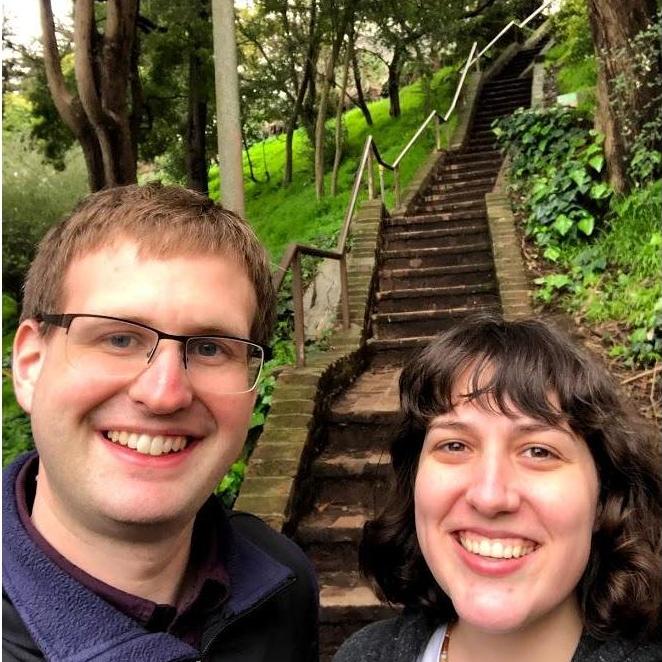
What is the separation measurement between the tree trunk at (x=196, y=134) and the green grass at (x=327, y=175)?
1.43m

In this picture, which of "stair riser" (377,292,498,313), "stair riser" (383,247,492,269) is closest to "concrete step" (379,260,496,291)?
"stair riser" (383,247,492,269)

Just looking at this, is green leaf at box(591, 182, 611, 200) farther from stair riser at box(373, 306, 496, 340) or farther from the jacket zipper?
the jacket zipper

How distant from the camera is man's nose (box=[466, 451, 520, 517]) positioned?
1173 millimetres

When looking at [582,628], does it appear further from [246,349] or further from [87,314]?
[87,314]

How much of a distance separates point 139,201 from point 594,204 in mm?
5801

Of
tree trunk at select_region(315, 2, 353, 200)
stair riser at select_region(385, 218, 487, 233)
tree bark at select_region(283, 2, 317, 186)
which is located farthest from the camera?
tree bark at select_region(283, 2, 317, 186)

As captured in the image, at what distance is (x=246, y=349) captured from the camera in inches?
50.4

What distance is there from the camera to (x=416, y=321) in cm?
592

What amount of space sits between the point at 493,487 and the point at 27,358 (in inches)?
37.1

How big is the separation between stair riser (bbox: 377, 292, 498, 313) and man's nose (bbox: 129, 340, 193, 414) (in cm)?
513

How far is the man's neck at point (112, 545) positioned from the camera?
1143 mm

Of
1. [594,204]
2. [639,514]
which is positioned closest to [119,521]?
[639,514]

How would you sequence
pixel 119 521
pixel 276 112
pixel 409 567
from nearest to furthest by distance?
pixel 119 521
pixel 409 567
pixel 276 112

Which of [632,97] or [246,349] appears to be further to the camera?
[632,97]
